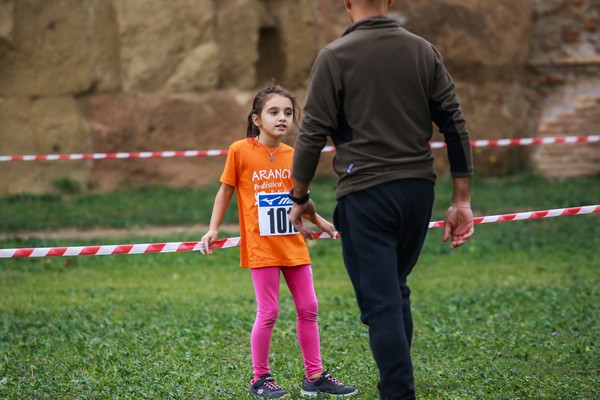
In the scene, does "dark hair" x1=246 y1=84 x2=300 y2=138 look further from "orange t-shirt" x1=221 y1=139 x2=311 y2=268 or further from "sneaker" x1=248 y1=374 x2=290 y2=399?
"sneaker" x1=248 y1=374 x2=290 y2=399

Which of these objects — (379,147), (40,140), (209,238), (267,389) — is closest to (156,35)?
(40,140)

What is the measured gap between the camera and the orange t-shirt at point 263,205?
5.36 metres

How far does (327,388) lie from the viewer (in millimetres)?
5410

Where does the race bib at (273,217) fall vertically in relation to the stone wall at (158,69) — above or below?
above

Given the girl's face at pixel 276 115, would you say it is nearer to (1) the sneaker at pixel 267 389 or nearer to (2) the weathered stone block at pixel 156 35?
(1) the sneaker at pixel 267 389

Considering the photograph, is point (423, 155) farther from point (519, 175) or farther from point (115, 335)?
point (519, 175)

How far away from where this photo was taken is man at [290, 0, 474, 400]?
4.32 meters

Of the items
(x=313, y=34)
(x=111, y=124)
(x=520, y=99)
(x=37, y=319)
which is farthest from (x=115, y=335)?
(x=520, y=99)

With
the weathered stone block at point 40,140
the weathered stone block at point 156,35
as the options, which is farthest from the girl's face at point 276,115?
the weathered stone block at point 40,140

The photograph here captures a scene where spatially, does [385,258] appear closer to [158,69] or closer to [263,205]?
[263,205]

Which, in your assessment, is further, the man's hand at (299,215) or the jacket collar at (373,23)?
the man's hand at (299,215)

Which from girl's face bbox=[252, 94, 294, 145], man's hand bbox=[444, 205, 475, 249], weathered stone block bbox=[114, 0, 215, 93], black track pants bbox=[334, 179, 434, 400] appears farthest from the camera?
weathered stone block bbox=[114, 0, 215, 93]

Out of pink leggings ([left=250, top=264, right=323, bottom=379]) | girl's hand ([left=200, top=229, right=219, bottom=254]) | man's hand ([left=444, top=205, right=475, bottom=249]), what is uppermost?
man's hand ([left=444, top=205, right=475, bottom=249])

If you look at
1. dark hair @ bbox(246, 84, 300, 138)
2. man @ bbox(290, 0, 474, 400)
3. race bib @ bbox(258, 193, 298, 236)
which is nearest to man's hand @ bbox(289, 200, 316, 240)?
man @ bbox(290, 0, 474, 400)
